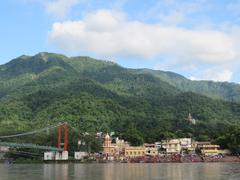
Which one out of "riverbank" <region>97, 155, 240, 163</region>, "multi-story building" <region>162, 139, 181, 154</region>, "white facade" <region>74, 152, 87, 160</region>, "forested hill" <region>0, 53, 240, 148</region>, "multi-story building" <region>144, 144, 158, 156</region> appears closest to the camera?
"riverbank" <region>97, 155, 240, 163</region>

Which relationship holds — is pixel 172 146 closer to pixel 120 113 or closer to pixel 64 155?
pixel 64 155

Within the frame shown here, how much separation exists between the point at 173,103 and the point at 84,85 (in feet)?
105

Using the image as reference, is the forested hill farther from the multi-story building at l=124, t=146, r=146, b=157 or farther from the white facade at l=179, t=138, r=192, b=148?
the multi-story building at l=124, t=146, r=146, b=157

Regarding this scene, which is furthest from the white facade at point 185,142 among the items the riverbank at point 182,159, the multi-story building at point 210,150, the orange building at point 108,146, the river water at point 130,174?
the river water at point 130,174

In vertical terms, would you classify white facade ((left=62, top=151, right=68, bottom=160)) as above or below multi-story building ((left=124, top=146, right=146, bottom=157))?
below

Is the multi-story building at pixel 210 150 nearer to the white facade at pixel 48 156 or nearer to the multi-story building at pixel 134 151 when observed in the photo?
the multi-story building at pixel 134 151

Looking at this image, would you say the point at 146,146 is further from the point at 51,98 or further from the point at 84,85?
the point at 84,85

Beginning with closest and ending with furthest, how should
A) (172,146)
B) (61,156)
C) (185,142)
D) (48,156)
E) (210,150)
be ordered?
(48,156), (61,156), (210,150), (172,146), (185,142)

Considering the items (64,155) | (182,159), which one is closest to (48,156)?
(64,155)

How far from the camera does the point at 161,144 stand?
108438mm

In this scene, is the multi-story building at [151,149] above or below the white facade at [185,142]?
below

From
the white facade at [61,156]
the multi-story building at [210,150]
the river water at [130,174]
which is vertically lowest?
the river water at [130,174]

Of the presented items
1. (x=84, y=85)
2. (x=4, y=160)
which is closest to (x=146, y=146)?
(x=4, y=160)

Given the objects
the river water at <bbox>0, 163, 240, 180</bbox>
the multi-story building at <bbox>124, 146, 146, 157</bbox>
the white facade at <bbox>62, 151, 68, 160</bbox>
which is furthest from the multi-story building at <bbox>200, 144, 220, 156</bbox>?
the river water at <bbox>0, 163, 240, 180</bbox>
